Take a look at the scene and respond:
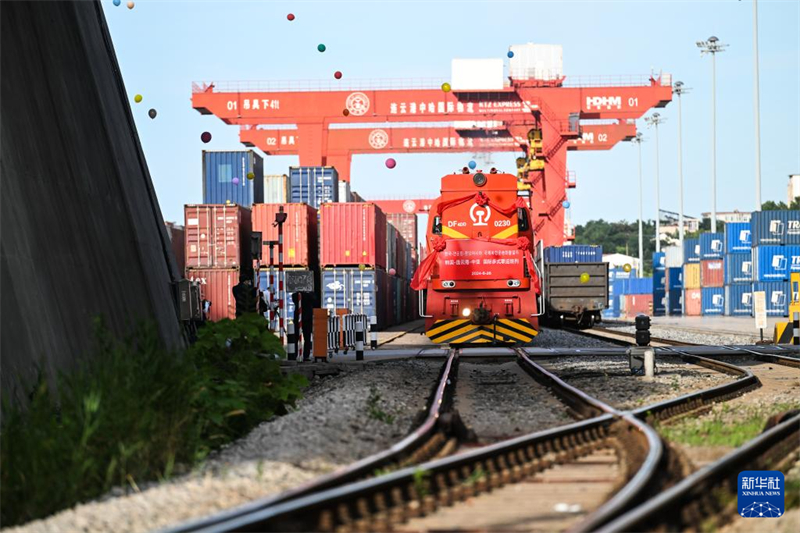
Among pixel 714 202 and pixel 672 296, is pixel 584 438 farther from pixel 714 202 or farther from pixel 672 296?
pixel 672 296

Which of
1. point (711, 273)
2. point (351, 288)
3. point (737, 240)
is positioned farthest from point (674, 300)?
point (351, 288)

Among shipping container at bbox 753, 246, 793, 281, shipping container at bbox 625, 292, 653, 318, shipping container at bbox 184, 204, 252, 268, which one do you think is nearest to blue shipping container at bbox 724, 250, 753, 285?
shipping container at bbox 753, 246, 793, 281

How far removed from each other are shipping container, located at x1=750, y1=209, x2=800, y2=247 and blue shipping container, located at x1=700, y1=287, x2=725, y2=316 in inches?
391

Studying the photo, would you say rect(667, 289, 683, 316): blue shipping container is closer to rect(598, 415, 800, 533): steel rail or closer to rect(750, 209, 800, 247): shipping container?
rect(750, 209, 800, 247): shipping container

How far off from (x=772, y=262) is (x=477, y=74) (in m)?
20.2

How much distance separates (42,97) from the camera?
10.6 metres

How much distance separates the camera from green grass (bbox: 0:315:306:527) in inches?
259

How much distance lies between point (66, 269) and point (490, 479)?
5752 millimetres

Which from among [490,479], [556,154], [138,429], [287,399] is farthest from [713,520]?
[556,154]

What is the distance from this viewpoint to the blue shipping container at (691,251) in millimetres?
69625

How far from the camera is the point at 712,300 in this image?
220 feet

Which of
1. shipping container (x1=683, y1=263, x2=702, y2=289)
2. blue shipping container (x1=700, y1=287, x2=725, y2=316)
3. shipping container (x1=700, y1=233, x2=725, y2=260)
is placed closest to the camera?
blue shipping container (x1=700, y1=287, x2=725, y2=316)

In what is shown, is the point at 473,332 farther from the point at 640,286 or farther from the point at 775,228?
the point at 640,286

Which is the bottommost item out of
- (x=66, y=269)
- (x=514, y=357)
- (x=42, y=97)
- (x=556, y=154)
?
(x=514, y=357)
